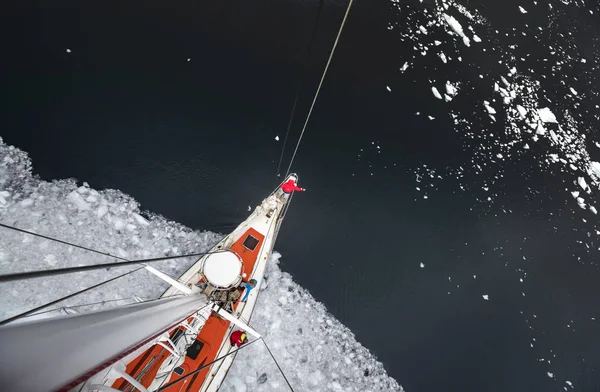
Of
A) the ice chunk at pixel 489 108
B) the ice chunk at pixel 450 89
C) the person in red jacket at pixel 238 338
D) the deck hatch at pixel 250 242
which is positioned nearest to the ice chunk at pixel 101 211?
the deck hatch at pixel 250 242

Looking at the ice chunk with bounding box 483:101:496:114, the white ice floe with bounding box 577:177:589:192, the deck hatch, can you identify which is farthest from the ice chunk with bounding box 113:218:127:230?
the white ice floe with bounding box 577:177:589:192

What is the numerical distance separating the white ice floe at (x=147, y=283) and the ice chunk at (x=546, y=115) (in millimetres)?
13576

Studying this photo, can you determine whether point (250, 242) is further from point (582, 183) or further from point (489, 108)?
point (582, 183)

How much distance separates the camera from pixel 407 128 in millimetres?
12820

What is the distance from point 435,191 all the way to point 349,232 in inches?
149

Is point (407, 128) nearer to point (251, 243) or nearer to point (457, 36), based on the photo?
point (457, 36)

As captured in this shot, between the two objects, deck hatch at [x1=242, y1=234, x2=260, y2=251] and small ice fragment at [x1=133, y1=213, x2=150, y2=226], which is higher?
deck hatch at [x1=242, y1=234, x2=260, y2=251]

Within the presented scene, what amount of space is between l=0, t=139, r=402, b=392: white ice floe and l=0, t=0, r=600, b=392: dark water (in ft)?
1.35

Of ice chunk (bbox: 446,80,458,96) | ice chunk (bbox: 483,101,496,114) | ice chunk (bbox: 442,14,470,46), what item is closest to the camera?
ice chunk (bbox: 446,80,458,96)

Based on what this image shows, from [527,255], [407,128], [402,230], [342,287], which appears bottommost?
[342,287]

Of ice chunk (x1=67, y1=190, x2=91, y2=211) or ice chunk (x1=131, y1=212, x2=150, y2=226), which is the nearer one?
ice chunk (x1=67, y1=190, x2=91, y2=211)

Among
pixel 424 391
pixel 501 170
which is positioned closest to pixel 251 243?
pixel 424 391

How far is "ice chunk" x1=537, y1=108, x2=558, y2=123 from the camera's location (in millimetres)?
15493

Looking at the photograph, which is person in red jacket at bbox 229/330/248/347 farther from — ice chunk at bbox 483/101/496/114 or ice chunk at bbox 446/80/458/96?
ice chunk at bbox 483/101/496/114
